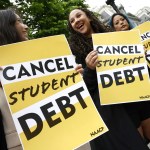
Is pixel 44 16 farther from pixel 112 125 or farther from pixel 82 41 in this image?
pixel 112 125

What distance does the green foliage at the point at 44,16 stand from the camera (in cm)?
1709

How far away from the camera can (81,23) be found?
331 cm

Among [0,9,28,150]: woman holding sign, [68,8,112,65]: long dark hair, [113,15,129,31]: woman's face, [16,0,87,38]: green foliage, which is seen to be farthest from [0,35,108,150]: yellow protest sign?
[16,0,87,38]: green foliage

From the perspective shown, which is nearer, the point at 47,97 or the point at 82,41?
the point at 47,97

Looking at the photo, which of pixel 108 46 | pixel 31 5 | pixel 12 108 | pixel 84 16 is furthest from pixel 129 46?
pixel 31 5

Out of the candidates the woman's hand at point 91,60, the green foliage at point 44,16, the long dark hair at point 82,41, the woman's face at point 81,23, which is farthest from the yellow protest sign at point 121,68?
the green foliage at point 44,16

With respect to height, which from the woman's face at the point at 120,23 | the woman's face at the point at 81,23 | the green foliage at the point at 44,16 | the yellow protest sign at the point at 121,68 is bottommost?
the green foliage at the point at 44,16

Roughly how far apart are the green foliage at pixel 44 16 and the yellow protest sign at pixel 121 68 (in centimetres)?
1386

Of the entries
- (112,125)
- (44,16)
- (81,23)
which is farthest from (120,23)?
(44,16)

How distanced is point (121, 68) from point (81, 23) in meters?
0.66

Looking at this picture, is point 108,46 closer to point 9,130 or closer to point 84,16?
point 84,16

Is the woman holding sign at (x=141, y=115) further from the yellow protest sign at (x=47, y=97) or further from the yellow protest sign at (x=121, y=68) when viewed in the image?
the yellow protest sign at (x=47, y=97)

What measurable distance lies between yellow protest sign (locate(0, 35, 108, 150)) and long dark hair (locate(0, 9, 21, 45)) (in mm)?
117

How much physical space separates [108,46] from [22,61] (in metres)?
0.79
